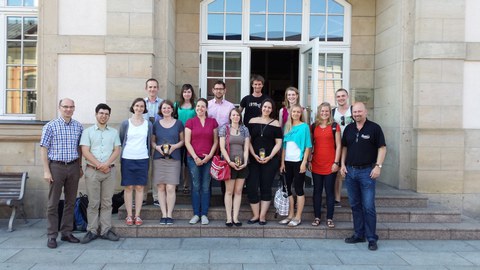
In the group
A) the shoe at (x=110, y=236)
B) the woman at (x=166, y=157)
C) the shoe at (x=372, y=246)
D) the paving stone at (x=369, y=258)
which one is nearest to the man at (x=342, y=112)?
the shoe at (x=372, y=246)

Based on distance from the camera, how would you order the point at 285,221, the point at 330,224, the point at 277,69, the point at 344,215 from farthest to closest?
the point at 277,69 < the point at 344,215 < the point at 285,221 < the point at 330,224

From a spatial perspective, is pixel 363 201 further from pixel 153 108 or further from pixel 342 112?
pixel 153 108

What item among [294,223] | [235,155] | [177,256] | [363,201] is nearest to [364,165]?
[363,201]

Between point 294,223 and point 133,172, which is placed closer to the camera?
point 133,172

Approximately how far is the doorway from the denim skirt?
7.31 meters

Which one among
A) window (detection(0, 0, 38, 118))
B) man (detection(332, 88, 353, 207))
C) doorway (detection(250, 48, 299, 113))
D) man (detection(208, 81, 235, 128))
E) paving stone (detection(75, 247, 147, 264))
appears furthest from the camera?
doorway (detection(250, 48, 299, 113))

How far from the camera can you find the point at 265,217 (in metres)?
6.23

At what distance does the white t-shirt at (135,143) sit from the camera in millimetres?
5797

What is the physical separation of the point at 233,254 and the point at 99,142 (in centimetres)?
226

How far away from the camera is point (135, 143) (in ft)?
19.0

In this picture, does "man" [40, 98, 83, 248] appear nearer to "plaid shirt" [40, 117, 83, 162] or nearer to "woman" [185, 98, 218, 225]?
"plaid shirt" [40, 117, 83, 162]

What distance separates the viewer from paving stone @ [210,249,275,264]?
502 cm

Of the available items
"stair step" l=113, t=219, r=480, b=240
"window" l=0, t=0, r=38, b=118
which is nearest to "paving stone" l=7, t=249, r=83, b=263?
"stair step" l=113, t=219, r=480, b=240

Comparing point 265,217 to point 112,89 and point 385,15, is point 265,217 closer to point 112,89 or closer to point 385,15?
point 112,89
